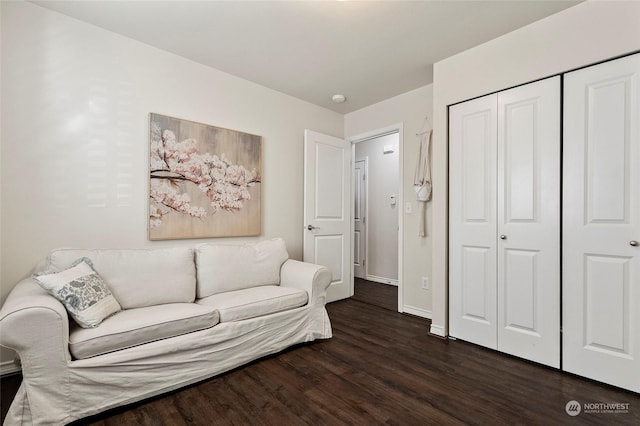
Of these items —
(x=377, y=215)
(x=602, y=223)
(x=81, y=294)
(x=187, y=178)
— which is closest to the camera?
(x=81, y=294)

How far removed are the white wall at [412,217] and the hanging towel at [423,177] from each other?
60 millimetres

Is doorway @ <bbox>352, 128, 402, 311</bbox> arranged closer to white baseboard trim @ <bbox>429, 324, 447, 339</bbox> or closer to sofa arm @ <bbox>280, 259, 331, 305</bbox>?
white baseboard trim @ <bbox>429, 324, 447, 339</bbox>

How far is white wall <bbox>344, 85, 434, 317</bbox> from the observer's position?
3.21m

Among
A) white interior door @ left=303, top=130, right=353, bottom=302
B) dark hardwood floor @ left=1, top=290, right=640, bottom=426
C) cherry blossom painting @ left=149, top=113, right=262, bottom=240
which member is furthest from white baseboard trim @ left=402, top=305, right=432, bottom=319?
Result: cherry blossom painting @ left=149, top=113, right=262, bottom=240

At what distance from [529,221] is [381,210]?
113 inches

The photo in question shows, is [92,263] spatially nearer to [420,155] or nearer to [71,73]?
[71,73]

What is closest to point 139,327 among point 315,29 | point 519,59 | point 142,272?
point 142,272

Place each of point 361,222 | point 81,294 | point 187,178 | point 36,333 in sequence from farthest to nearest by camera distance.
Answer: point 361,222 → point 187,178 → point 81,294 → point 36,333

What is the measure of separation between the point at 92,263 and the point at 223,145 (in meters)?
1.49

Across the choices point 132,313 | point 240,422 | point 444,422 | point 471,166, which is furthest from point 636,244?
point 132,313

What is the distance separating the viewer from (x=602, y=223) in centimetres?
191

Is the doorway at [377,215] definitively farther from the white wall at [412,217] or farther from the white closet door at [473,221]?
the white closet door at [473,221]

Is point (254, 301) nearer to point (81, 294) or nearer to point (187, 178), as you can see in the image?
point (81, 294)

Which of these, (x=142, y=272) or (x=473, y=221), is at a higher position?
(x=473, y=221)
